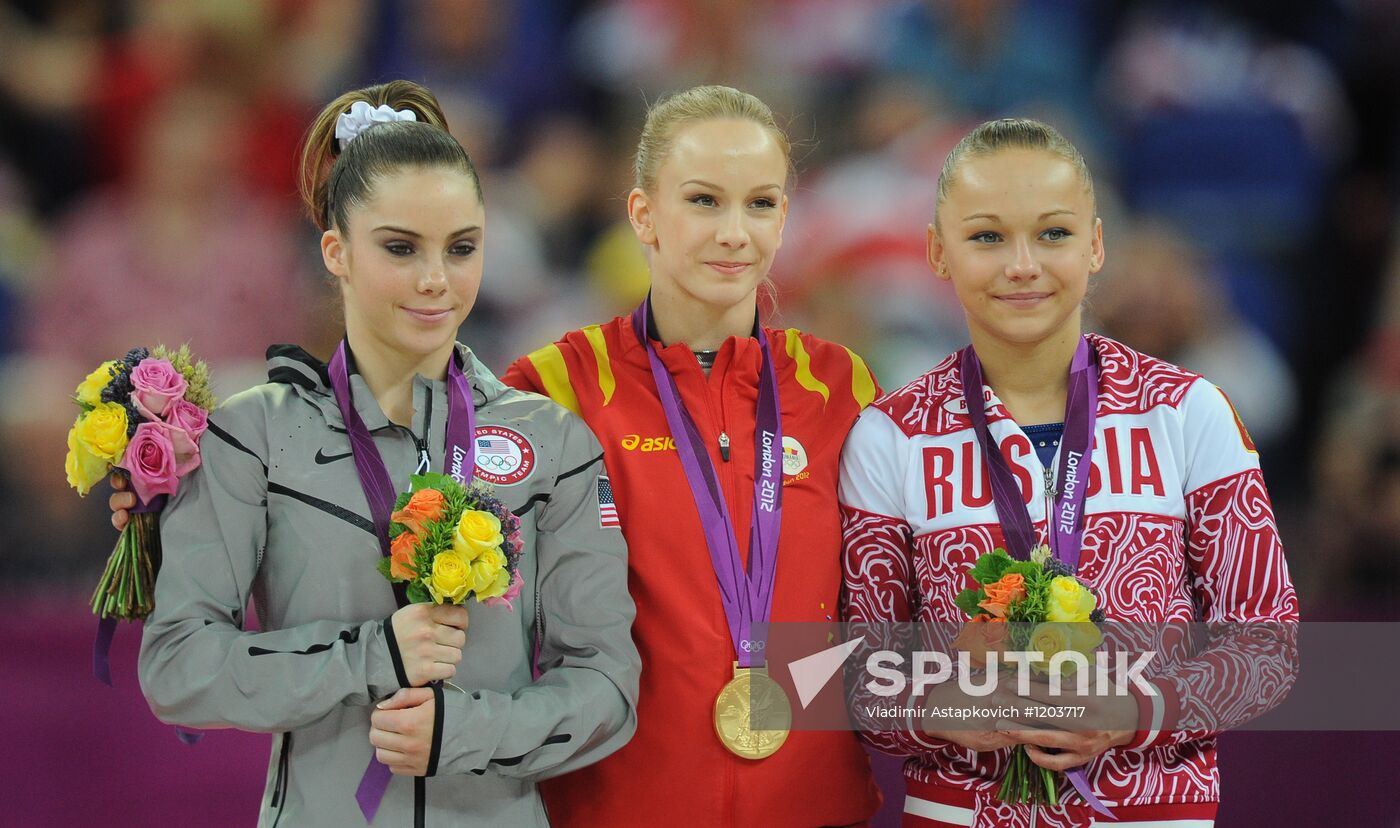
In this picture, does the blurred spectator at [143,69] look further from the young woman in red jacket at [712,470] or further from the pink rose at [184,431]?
the pink rose at [184,431]

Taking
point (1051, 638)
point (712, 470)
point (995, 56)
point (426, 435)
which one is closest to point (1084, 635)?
point (1051, 638)

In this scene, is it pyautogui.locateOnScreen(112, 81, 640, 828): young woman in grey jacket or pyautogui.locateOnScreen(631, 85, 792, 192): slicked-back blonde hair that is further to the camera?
pyautogui.locateOnScreen(631, 85, 792, 192): slicked-back blonde hair

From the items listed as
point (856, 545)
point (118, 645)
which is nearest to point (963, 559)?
point (856, 545)

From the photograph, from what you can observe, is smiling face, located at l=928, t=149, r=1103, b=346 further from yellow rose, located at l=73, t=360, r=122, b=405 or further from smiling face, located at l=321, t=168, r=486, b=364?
yellow rose, located at l=73, t=360, r=122, b=405

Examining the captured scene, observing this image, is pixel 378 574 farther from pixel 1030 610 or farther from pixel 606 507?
pixel 1030 610

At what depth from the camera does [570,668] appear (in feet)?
8.68

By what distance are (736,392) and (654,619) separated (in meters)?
0.51

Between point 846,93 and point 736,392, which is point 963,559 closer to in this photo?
point 736,392

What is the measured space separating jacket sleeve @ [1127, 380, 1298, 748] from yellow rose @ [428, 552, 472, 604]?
47.4 inches

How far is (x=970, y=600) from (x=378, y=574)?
1014mm

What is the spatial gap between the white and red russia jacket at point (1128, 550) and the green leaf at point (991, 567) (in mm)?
230

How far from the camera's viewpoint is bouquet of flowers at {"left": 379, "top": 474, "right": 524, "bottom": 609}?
235cm

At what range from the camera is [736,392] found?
3098 mm

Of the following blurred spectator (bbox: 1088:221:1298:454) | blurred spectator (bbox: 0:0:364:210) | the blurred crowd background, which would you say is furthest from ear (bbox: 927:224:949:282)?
blurred spectator (bbox: 0:0:364:210)
